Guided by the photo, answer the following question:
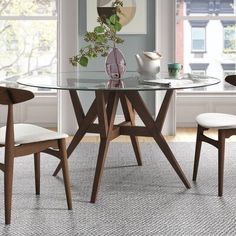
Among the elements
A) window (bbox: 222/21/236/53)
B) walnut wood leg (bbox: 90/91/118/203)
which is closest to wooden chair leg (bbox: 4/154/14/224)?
walnut wood leg (bbox: 90/91/118/203)

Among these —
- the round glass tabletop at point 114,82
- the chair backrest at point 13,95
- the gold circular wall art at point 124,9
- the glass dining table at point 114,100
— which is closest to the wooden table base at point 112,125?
the glass dining table at point 114,100

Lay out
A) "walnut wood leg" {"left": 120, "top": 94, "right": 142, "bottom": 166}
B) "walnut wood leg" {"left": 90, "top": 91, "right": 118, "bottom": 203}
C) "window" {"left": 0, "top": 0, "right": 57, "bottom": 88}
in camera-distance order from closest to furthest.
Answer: "walnut wood leg" {"left": 90, "top": 91, "right": 118, "bottom": 203}
"walnut wood leg" {"left": 120, "top": 94, "right": 142, "bottom": 166}
"window" {"left": 0, "top": 0, "right": 57, "bottom": 88}

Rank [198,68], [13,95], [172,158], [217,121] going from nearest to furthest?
[13,95] < [217,121] < [172,158] < [198,68]

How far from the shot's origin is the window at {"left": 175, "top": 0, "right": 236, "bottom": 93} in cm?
657

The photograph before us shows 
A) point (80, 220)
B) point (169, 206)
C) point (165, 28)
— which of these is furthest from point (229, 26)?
point (80, 220)

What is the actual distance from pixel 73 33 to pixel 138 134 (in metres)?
2.20

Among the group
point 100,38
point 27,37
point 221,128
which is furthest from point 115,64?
point 27,37

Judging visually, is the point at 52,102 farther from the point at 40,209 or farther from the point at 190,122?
the point at 40,209

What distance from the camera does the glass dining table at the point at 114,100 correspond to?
3.76m

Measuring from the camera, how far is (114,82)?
3.97 metres

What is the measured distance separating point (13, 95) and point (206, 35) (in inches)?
152

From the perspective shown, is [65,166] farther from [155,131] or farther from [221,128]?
[221,128]

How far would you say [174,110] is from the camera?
6.23 meters

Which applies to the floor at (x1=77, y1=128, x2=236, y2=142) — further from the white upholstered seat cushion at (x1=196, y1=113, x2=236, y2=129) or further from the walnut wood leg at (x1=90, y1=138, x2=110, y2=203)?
the walnut wood leg at (x1=90, y1=138, x2=110, y2=203)
